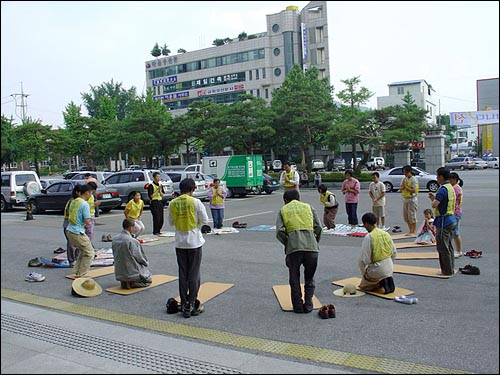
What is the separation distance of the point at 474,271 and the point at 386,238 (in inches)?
77.5

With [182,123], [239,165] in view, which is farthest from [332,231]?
[182,123]

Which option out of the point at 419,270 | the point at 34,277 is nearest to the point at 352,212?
the point at 419,270

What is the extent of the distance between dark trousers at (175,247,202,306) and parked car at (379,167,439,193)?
2093 centimetres

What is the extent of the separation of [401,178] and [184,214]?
21715 mm

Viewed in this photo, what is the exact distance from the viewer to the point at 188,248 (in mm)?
6520

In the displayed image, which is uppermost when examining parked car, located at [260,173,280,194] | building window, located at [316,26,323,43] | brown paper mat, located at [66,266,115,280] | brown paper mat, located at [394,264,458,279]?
building window, located at [316,26,323,43]

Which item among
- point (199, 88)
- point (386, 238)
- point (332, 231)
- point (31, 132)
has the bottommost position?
point (332, 231)

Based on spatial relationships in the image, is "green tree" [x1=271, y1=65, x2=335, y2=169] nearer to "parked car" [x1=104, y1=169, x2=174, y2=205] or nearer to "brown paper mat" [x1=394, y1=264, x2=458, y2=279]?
"parked car" [x1=104, y1=169, x2=174, y2=205]

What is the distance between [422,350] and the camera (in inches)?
195

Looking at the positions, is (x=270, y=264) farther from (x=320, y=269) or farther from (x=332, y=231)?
(x=332, y=231)

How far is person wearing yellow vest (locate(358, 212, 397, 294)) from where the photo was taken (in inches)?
275

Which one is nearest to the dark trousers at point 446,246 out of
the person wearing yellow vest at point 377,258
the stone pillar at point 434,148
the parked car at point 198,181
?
the person wearing yellow vest at point 377,258

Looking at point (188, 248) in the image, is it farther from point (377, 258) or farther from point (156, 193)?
point (156, 193)

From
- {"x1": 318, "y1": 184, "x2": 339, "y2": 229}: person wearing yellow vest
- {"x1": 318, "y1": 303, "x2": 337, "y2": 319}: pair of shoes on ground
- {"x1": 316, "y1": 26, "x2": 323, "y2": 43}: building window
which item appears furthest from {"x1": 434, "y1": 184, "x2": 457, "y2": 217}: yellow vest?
{"x1": 316, "y1": 26, "x2": 323, "y2": 43}: building window
